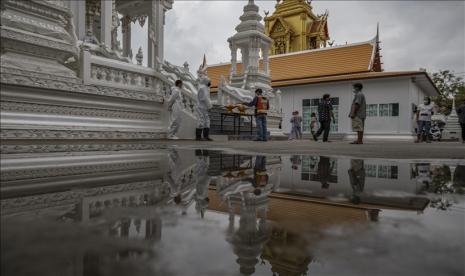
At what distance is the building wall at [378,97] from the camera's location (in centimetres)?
1795

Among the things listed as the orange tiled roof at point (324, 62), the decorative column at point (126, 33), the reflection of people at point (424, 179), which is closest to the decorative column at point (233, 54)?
the orange tiled roof at point (324, 62)

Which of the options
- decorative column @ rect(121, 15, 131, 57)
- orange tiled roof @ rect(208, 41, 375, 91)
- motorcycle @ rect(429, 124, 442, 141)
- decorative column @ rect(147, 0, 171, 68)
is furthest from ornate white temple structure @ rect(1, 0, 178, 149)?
A: motorcycle @ rect(429, 124, 442, 141)

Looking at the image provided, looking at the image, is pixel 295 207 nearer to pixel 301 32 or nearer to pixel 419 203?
pixel 419 203

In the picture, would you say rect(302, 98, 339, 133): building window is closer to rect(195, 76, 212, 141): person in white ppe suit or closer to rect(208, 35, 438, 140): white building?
rect(208, 35, 438, 140): white building

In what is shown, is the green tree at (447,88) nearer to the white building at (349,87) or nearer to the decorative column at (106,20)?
the white building at (349,87)

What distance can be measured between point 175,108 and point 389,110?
13476 mm

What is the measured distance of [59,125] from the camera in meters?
6.62

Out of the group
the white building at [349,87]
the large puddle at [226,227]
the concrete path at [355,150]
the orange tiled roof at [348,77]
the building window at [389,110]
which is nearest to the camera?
the large puddle at [226,227]

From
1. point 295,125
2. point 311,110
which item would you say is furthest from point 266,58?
point 311,110

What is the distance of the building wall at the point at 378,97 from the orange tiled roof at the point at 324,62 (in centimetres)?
92

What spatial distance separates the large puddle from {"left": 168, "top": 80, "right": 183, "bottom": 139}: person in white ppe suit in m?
7.09

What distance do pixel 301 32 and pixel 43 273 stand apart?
32.8 m

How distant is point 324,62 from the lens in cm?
2172

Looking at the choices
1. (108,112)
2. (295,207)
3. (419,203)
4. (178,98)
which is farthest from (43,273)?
(178,98)
